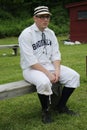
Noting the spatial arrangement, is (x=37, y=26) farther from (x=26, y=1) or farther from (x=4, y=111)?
(x=26, y=1)

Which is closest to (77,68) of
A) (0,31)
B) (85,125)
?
(85,125)

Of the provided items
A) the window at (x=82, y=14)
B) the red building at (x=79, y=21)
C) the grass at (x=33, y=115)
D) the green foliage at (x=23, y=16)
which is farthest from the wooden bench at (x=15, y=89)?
the green foliage at (x=23, y=16)

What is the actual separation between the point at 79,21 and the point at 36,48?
1607cm

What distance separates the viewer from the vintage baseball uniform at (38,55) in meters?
5.28

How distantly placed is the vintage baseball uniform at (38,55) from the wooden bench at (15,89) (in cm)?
10

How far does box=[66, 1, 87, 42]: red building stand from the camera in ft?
68.6

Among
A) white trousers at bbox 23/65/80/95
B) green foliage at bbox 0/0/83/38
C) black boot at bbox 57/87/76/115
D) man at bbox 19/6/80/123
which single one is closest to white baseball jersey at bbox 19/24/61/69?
man at bbox 19/6/80/123

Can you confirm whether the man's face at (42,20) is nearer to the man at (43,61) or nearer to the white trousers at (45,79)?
the man at (43,61)

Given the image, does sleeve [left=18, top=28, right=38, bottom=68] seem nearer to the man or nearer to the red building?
the man

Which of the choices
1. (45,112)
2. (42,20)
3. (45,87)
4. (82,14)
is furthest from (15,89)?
(82,14)

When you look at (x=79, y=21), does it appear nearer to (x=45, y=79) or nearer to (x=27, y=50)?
(x=27, y=50)

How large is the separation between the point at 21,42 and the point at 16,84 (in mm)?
602

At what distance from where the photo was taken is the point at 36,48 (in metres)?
5.41

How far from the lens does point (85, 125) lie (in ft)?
16.8
